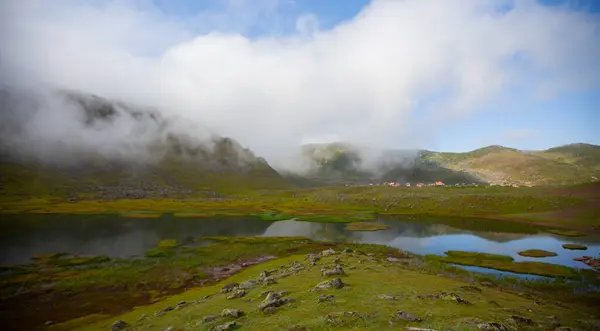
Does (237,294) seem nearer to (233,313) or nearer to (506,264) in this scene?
(233,313)

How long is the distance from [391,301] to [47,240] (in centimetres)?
10127

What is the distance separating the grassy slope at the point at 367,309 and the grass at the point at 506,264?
21.1m

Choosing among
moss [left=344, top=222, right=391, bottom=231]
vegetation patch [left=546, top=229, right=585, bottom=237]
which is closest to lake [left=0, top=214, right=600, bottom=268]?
vegetation patch [left=546, top=229, right=585, bottom=237]

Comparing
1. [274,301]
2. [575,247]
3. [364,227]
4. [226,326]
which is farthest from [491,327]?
[364,227]

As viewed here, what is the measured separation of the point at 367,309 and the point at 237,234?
87640mm

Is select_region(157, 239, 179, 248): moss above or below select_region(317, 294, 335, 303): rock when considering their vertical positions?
below

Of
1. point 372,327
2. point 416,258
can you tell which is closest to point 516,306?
point 372,327

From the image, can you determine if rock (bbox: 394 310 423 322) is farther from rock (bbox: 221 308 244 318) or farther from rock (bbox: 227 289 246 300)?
rock (bbox: 227 289 246 300)

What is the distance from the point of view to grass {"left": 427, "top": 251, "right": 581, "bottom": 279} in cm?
5809

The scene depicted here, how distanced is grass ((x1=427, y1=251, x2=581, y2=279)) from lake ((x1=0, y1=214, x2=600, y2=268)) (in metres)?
4.94

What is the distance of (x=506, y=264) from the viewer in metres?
64.4

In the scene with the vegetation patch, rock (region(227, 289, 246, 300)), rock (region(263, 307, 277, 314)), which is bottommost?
the vegetation patch

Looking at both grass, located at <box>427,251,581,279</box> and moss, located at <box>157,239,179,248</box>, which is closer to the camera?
grass, located at <box>427,251,581,279</box>

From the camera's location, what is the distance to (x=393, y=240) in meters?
95.7
